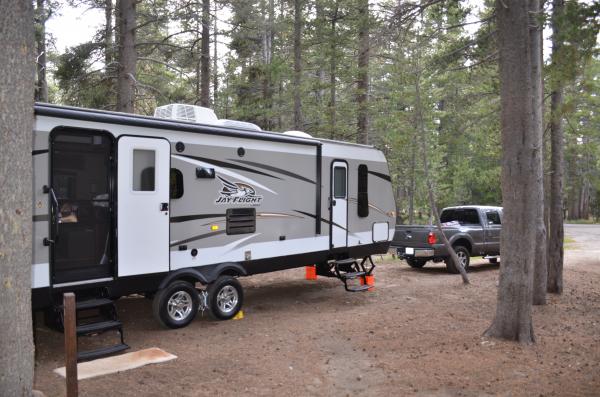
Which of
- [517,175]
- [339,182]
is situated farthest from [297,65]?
[517,175]

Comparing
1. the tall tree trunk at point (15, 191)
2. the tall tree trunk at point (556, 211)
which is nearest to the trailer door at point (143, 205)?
the tall tree trunk at point (15, 191)

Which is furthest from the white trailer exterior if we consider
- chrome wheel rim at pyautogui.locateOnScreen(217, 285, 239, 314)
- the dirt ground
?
the dirt ground

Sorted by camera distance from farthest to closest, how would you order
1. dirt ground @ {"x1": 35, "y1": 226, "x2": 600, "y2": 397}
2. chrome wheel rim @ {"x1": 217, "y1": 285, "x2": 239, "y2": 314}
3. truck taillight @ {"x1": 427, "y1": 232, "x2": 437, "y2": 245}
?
truck taillight @ {"x1": 427, "y1": 232, "x2": 437, "y2": 245} → chrome wheel rim @ {"x1": 217, "y1": 285, "x2": 239, "y2": 314} → dirt ground @ {"x1": 35, "y1": 226, "x2": 600, "y2": 397}

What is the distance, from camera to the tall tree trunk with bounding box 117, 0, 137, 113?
12.3m

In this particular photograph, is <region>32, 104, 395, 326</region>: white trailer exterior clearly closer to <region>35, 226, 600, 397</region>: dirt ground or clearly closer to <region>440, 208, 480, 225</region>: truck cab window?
<region>35, 226, 600, 397</region>: dirt ground

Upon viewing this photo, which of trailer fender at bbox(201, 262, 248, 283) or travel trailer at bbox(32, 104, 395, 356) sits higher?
travel trailer at bbox(32, 104, 395, 356)

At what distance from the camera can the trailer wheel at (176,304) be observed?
7.37 m

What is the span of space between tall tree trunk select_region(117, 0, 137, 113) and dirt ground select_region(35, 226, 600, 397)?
5.11m

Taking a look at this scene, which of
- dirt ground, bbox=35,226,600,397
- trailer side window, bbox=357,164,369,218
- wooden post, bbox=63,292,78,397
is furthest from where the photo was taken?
trailer side window, bbox=357,164,369,218

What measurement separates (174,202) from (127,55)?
6.43 meters

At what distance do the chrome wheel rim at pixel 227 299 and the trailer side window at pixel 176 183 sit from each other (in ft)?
5.43

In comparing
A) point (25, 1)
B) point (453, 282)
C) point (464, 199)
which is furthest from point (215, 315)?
point (464, 199)

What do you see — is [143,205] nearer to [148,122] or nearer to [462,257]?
[148,122]

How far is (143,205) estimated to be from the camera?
279 inches
